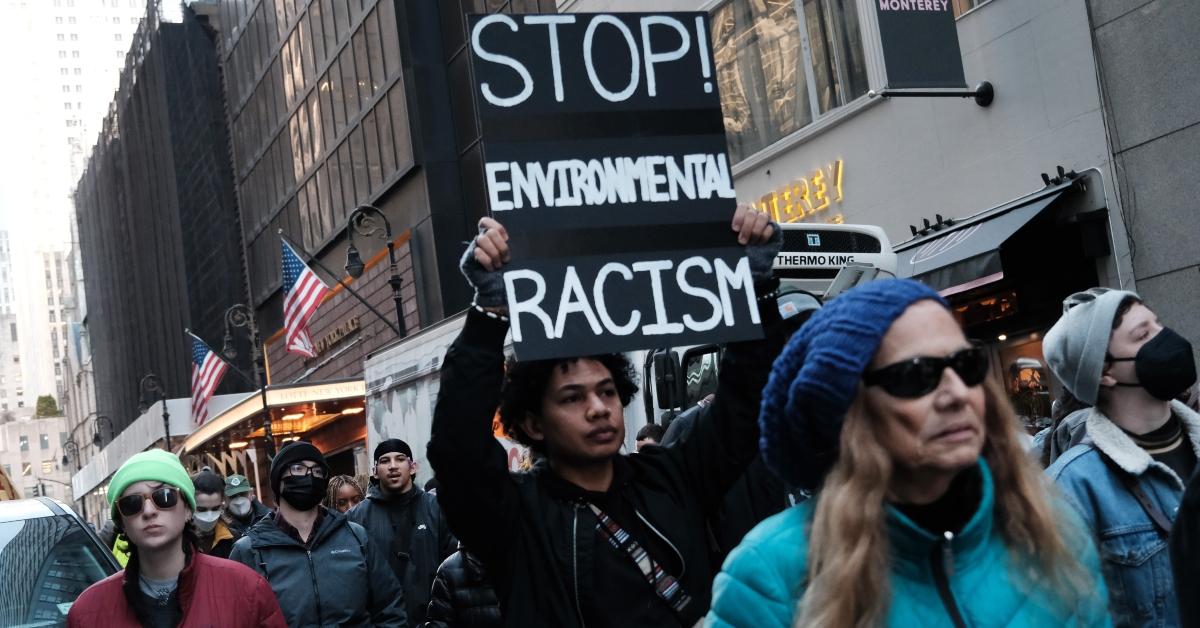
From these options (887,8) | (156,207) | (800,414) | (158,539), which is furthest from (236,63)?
(800,414)

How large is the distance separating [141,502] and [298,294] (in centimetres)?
2327

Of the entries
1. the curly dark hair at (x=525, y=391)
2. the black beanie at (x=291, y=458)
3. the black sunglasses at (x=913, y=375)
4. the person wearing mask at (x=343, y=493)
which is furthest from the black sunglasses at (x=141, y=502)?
the person wearing mask at (x=343, y=493)

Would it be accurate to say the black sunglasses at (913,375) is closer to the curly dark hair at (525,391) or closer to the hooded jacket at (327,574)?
the curly dark hair at (525,391)

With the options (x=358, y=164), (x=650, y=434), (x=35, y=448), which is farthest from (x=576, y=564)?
(x=35, y=448)

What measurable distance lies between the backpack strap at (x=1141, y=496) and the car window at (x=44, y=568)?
181 inches

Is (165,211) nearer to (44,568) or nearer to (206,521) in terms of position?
(206,521)

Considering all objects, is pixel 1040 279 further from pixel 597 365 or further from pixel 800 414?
pixel 800 414

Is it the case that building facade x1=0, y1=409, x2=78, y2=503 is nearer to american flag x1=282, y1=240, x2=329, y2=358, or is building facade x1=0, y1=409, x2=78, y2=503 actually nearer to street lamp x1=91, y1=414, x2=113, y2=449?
street lamp x1=91, y1=414, x2=113, y2=449

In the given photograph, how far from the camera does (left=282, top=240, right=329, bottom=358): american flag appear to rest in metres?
28.1

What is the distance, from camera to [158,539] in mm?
5480

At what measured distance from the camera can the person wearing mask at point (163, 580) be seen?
5.41 m

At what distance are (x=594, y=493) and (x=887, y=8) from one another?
11.9 meters

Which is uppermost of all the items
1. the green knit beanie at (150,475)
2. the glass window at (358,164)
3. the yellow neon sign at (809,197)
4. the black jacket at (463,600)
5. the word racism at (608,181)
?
the glass window at (358,164)

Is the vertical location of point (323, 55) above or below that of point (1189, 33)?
above
